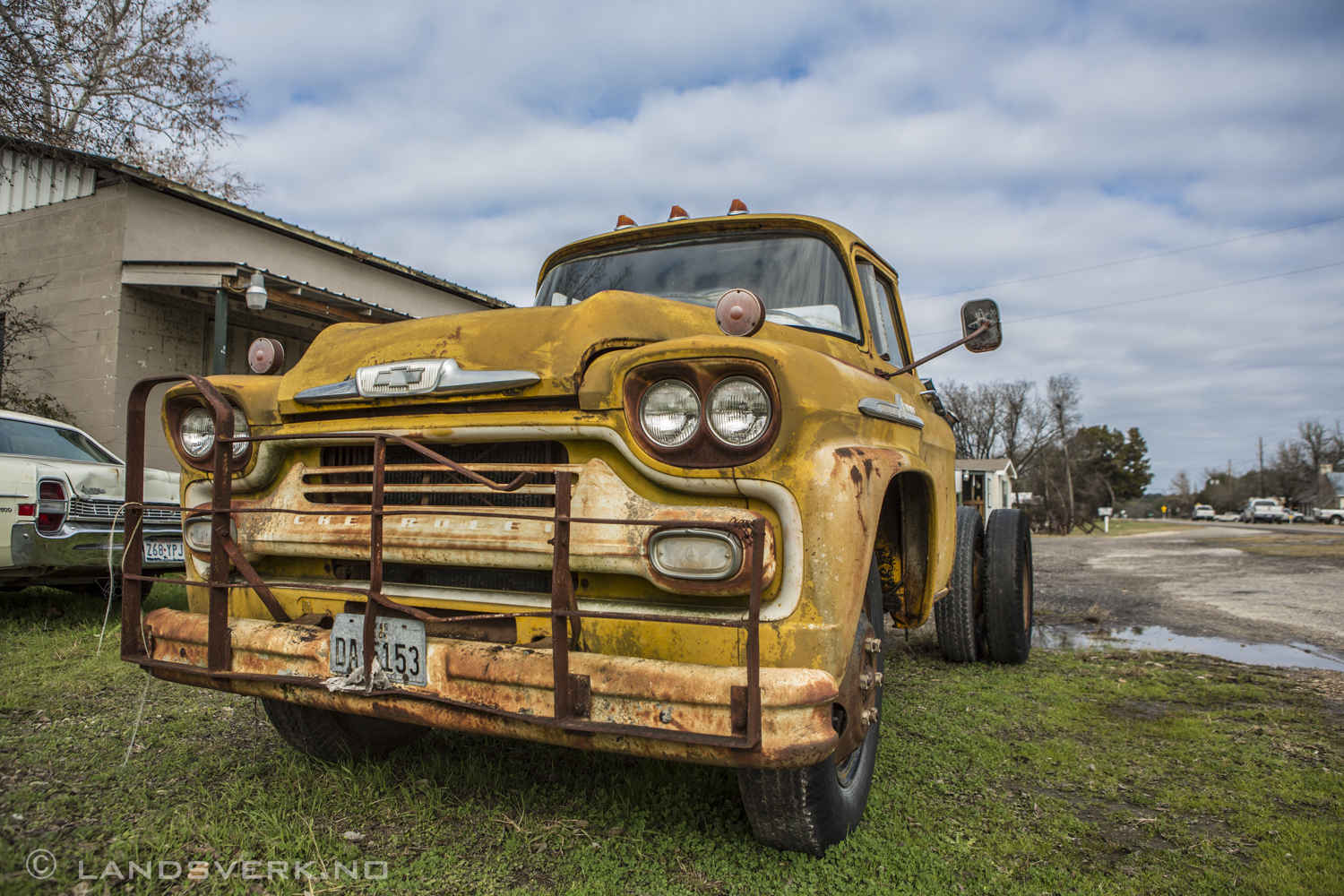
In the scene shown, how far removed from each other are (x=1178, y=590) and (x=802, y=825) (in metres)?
9.39

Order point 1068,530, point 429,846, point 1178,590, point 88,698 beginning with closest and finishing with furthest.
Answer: point 429,846 → point 88,698 → point 1178,590 → point 1068,530

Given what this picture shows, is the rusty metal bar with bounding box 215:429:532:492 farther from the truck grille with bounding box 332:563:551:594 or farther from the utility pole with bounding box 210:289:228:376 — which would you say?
the utility pole with bounding box 210:289:228:376

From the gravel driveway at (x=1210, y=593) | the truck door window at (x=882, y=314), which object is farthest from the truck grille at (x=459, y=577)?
the gravel driveway at (x=1210, y=593)

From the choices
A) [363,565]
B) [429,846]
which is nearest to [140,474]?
[363,565]

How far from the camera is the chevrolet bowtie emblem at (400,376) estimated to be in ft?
7.38

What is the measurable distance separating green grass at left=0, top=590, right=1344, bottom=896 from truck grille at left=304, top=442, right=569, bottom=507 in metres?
1.01

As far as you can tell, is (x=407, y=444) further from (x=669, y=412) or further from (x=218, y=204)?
(x=218, y=204)

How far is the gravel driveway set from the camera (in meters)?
6.62

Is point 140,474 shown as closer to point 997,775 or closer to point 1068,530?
point 997,775

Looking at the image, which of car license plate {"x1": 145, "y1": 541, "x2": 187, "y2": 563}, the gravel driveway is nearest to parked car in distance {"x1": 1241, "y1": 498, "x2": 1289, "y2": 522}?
the gravel driveway

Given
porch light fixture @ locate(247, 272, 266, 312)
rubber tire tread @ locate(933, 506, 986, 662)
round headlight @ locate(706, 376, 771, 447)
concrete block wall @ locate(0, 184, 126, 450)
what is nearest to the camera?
round headlight @ locate(706, 376, 771, 447)

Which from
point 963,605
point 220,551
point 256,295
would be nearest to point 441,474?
point 220,551

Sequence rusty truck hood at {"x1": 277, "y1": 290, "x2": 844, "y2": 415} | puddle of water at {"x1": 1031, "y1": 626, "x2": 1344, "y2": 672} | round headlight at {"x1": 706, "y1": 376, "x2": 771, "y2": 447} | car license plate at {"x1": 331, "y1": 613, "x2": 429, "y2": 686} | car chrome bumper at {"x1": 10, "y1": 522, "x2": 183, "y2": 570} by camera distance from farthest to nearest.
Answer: puddle of water at {"x1": 1031, "y1": 626, "x2": 1344, "y2": 672} → car chrome bumper at {"x1": 10, "y1": 522, "x2": 183, "y2": 570} → rusty truck hood at {"x1": 277, "y1": 290, "x2": 844, "y2": 415} → car license plate at {"x1": 331, "y1": 613, "x2": 429, "y2": 686} → round headlight at {"x1": 706, "y1": 376, "x2": 771, "y2": 447}

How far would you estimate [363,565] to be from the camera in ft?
7.93
